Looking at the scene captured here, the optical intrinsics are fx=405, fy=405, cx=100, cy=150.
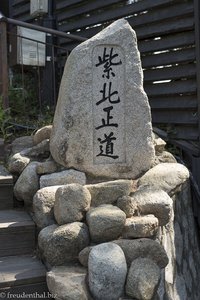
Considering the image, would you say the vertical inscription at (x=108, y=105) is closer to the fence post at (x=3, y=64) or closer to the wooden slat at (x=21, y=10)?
the fence post at (x=3, y=64)

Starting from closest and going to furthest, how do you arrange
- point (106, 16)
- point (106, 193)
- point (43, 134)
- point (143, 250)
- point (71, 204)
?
point (143, 250) → point (71, 204) → point (106, 193) → point (43, 134) → point (106, 16)

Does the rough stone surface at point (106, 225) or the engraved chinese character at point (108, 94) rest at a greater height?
the engraved chinese character at point (108, 94)

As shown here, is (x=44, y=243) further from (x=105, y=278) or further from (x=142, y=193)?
(x=142, y=193)

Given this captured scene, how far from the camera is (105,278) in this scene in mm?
2887

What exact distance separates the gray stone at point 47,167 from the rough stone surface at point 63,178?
3.3 inches

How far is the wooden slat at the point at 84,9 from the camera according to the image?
7209 millimetres

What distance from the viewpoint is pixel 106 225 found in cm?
317

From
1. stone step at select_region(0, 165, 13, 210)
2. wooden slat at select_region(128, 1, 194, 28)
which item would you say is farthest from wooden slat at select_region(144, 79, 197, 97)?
stone step at select_region(0, 165, 13, 210)

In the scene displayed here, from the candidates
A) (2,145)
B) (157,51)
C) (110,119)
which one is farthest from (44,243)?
(157,51)

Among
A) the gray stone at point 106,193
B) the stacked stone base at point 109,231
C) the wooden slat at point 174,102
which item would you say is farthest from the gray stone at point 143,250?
the wooden slat at point 174,102

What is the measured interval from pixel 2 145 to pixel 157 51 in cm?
290

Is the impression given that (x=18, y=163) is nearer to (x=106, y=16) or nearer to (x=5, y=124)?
(x=5, y=124)

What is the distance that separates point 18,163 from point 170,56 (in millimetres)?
3026

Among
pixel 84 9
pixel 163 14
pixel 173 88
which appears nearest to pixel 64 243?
pixel 173 88
